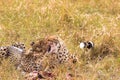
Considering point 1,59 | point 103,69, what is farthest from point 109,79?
point 1,59

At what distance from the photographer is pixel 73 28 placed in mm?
4984

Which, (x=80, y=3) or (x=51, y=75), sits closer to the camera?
(x=51, y=75)

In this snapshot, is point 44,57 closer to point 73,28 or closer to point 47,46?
point 47,46

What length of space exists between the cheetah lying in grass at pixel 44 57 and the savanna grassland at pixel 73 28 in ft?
0.28

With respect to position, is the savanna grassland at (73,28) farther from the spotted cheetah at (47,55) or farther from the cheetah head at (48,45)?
the cheetah head at (48,45)

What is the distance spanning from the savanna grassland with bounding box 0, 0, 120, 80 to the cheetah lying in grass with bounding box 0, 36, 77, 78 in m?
0.09

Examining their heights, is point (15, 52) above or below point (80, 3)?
below

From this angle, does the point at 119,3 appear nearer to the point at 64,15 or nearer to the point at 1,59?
the point at 64,15

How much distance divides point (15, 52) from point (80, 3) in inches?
74.3

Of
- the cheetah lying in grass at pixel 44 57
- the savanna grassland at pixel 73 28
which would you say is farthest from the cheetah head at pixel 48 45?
the savanna grassland at pixel 73 28

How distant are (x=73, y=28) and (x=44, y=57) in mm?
1208

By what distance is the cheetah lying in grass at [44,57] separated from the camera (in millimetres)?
3854

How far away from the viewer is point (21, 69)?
388 cm

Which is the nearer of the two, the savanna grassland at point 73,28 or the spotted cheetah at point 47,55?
the spotted cheetah at point 47,55
